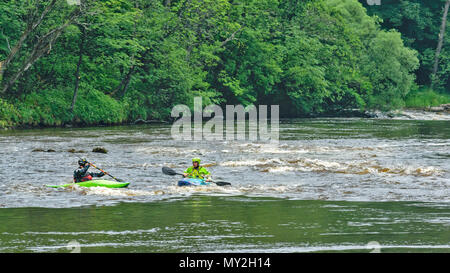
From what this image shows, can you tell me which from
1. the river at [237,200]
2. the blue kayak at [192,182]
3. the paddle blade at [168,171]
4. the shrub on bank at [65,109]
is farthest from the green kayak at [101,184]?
the shrub on bank at [65,109]

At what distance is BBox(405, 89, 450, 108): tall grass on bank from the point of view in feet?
211

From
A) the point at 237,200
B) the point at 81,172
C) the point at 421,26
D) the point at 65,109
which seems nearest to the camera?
the point at 237,200

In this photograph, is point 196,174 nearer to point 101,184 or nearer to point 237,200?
point 101,184

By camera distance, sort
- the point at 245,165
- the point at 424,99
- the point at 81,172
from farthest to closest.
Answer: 1. the point at 424,99
2. the point at 245,165
3. the point at 81,172

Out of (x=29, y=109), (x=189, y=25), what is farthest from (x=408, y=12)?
(x=29, y=109)

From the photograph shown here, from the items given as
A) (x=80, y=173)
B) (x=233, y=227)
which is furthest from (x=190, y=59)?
(x=233, y=227)

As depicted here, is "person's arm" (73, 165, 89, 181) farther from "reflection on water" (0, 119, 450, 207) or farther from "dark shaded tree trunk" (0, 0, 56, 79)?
"dark shaded tree trunk" (0, 0, 56, 79)

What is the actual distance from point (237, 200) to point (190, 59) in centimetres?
3355

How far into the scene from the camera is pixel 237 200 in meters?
15.8

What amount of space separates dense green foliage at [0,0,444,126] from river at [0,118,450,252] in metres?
10.9

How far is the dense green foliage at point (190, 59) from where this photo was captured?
3972cm

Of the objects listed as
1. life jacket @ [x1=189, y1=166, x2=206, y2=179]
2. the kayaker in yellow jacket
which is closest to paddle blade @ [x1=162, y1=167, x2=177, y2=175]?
the kayaker in yellow jacket

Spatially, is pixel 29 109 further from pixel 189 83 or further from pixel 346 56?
pixel 346 56
